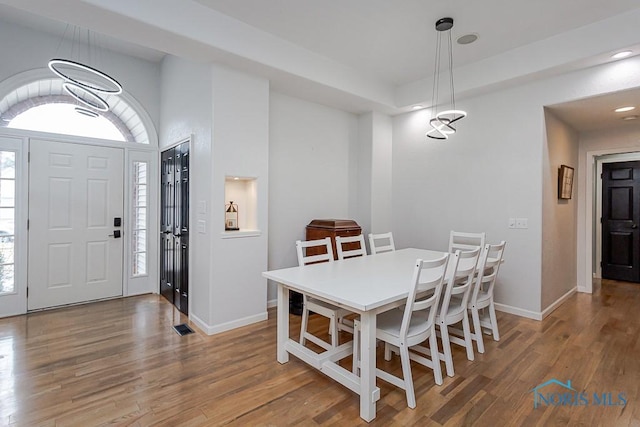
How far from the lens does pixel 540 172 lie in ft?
12.1

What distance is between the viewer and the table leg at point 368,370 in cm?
199

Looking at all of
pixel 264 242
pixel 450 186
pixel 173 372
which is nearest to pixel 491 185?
pixel 450 186

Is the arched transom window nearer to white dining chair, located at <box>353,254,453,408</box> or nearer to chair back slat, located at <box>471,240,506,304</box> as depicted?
white dining chair, located at <box>353,254,453,408</box>

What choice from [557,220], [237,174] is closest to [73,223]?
[237,174]

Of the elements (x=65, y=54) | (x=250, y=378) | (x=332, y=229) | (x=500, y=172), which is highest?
(x=65, y=54)

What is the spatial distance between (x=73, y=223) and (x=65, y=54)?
2131 millimetres

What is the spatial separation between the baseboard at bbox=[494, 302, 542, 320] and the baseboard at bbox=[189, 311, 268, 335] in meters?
2.88

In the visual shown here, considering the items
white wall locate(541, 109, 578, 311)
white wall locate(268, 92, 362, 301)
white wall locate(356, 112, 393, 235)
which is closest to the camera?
white wall locate(541, 109, 578, 311)

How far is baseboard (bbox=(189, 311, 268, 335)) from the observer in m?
3.29

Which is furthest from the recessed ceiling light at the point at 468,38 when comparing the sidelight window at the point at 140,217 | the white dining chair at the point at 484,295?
the sidelight window at the point at 140,217

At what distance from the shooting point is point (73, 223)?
4.14 m

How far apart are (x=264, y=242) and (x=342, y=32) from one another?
2.38 metres

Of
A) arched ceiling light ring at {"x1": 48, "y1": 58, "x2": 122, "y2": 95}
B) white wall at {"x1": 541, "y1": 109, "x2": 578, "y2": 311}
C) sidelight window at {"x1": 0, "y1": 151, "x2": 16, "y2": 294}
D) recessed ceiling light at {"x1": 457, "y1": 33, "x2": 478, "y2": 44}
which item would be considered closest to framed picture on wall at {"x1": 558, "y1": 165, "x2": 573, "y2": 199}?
white wall at {"x1": 541, "y1": 109, "x2": 578, "y2": 311}

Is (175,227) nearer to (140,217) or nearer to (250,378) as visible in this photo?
(140,217)
